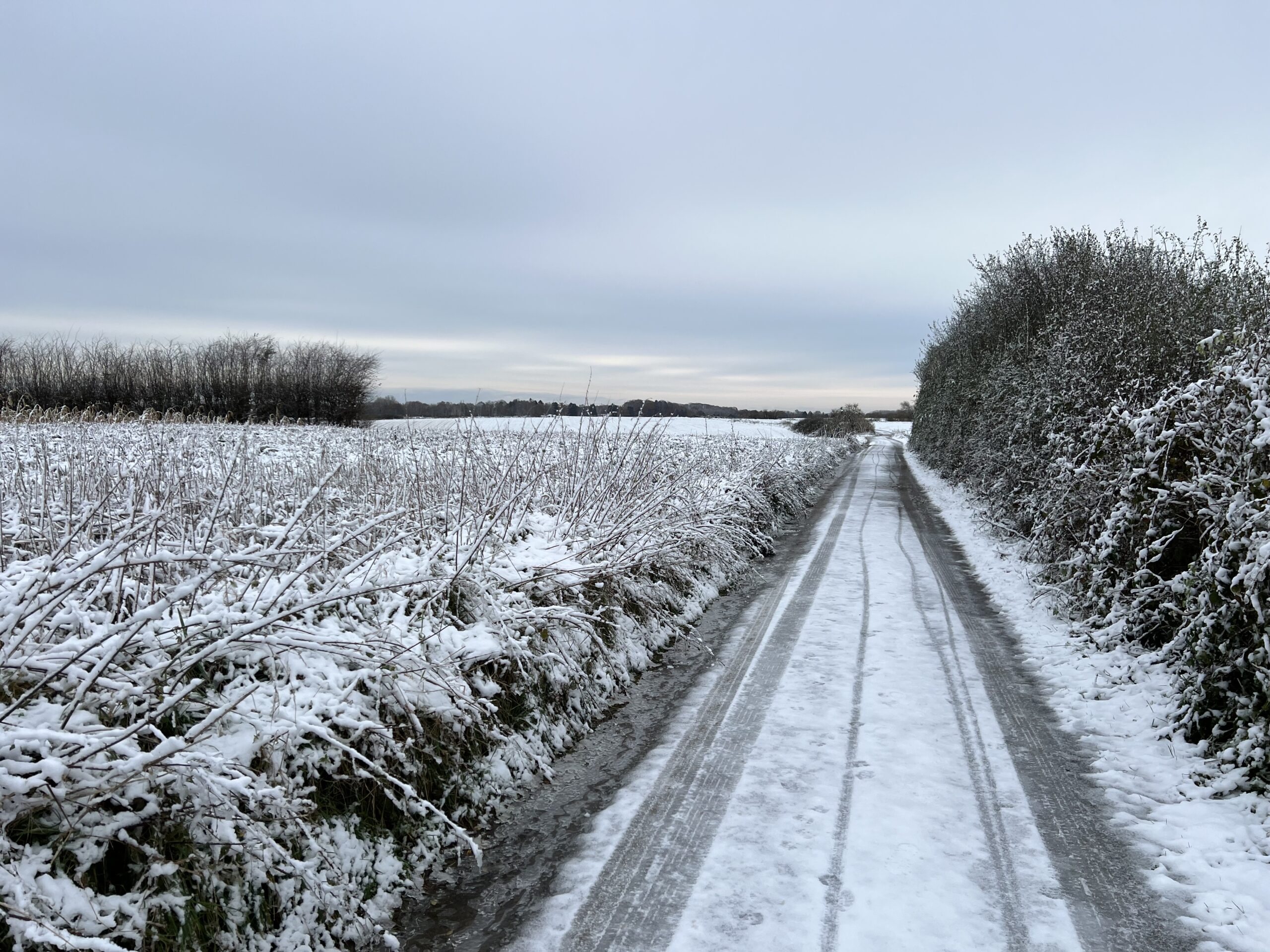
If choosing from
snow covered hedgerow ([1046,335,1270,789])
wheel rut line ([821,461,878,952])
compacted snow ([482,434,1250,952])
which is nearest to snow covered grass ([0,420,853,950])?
compacted snow ([482,434,1250,952])

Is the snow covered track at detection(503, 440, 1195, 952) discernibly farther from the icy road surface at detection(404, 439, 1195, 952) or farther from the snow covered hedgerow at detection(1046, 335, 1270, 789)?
the snow covered hedgerow at detection(1046, 335, 1270, 789)

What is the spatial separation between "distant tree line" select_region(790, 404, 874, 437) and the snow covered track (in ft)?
141

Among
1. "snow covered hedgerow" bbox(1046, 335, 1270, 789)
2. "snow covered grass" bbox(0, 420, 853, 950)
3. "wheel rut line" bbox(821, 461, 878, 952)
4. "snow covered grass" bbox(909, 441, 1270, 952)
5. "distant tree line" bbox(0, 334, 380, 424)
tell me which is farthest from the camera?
"distant tree line" bbox(0, 334, 380, 424)

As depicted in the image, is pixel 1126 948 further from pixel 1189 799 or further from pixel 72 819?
pixel 72 819

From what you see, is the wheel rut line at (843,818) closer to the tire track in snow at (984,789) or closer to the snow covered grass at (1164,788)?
the tire track in snow at (984,789)

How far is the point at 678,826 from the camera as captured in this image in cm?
393

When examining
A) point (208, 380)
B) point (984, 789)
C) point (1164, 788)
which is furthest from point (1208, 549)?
point (208, 380)

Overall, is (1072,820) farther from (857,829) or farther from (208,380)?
(208,380)

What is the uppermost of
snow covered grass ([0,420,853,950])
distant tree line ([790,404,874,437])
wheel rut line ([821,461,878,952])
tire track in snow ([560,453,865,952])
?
distant tree line ([790,404,874,437])

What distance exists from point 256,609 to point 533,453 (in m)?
4.86

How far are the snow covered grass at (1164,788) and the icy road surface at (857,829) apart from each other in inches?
6.5

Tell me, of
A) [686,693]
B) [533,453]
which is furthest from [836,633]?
[533,453]

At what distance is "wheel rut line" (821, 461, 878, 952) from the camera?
10.2 ft

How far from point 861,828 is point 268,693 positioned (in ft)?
9.77
